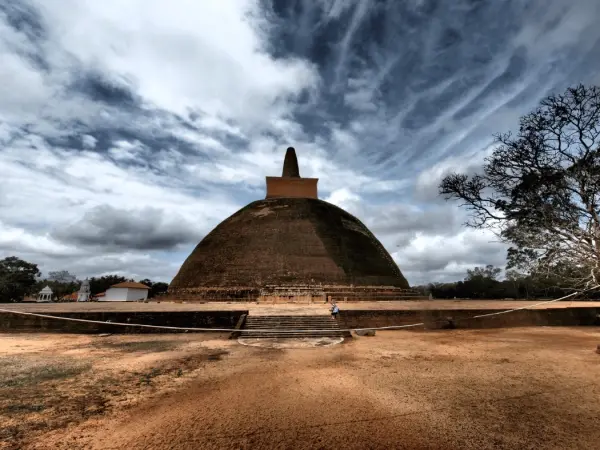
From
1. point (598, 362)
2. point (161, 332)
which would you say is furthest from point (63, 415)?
point (598, 362)

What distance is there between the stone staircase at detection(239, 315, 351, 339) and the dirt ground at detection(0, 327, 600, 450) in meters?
1.68

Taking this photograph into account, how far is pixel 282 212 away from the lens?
69.8 ft

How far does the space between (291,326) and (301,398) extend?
5.47 metres

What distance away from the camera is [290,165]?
80.2 ft

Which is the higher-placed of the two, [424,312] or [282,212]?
[282,212]

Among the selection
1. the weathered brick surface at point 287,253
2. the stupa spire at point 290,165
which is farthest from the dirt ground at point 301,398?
the stupa spire at point 290,165

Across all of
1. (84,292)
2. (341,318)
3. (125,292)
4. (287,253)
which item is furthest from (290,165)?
(84,292)

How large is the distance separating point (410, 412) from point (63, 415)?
351 centimetres

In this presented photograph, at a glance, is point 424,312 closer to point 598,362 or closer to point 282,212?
point 598,362

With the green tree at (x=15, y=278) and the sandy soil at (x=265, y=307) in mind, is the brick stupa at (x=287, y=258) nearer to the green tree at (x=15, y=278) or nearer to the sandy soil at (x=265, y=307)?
the sandy soil at (x=265, y=307)

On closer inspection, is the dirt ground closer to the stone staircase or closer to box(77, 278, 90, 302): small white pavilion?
the stone staircase

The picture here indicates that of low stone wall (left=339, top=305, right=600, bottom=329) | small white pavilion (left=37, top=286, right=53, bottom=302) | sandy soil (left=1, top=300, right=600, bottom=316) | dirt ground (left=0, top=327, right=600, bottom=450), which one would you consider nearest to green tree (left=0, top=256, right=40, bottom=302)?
small white pavilion (left=37, top=286, right=53, bottom=302)

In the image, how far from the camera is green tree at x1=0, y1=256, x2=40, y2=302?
101 ft

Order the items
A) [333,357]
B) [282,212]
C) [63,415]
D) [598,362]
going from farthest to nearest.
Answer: [282,212], [333,357], [598,362], [63,415]
